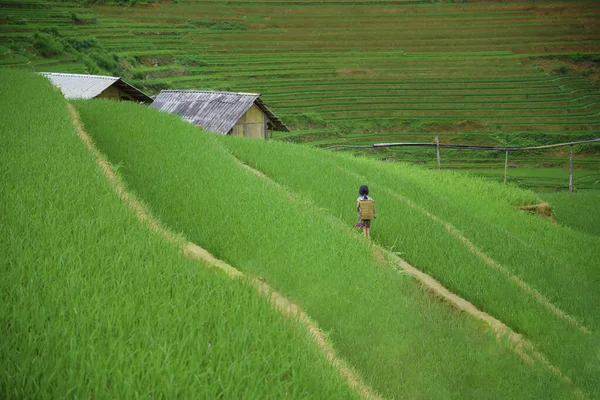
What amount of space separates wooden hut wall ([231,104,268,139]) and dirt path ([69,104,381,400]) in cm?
1090

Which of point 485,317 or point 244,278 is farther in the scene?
point 485,317

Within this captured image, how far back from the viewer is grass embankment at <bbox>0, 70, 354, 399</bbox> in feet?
7.65

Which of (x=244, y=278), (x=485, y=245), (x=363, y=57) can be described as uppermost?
(x=363, y=57)

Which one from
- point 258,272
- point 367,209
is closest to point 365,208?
point 367,209

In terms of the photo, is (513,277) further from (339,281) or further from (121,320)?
(121,320)

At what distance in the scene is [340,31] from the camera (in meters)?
43.0

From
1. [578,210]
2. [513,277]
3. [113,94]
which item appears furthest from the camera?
[113,94]

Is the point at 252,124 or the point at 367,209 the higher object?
the point at 252,124

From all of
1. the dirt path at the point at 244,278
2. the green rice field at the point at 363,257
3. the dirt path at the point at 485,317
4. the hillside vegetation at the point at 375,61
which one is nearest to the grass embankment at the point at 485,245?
the green rice field at the point at 363,257

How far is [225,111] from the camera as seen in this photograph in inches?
671

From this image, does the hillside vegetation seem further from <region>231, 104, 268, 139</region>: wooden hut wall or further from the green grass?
the green grass

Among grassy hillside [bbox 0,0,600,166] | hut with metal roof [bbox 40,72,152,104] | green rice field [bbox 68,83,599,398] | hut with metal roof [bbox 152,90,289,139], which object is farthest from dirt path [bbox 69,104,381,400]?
grassy hillside [bbox 0,0,600,166]

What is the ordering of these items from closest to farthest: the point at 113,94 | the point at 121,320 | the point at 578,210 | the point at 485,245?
the point at 121,320 → the point at 485,245 → the point at 578,210 → the point at 113,94

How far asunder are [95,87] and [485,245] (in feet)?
38.0
